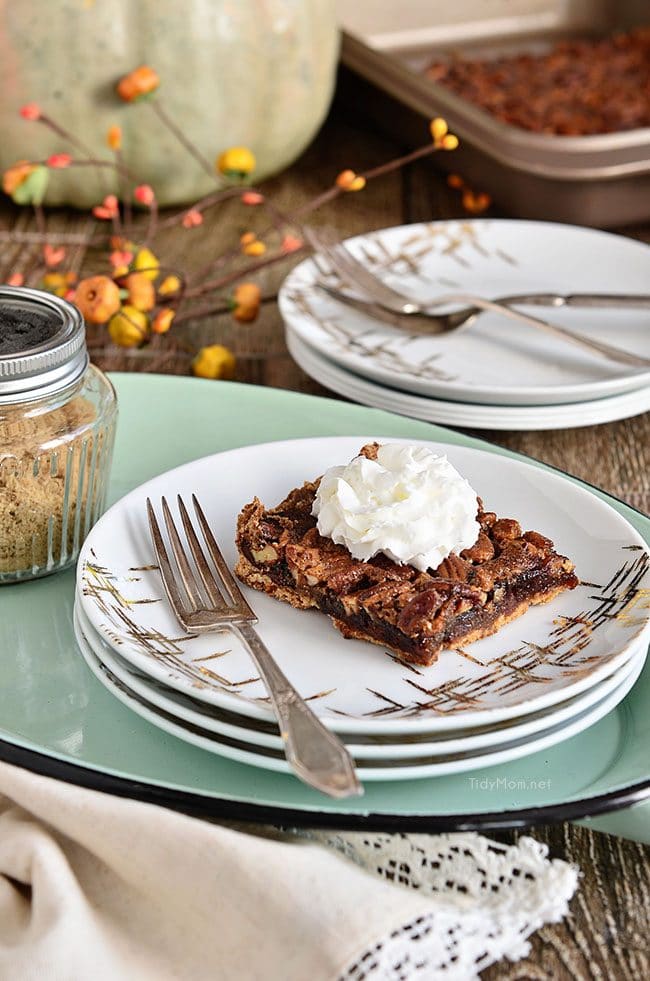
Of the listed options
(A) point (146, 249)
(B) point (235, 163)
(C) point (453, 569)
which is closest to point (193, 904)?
(C) point (453, 569)

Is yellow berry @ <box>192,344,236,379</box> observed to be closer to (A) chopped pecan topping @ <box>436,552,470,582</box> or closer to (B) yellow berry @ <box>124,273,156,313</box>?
(B) yellow berry @ <box>124,273,156,313</box>

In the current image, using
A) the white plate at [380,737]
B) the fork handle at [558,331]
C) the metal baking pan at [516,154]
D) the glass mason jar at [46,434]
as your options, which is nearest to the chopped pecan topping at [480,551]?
the white plate at [380,737]


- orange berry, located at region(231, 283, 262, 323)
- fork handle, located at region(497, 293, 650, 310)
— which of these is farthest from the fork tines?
fork handle, located at region(497, 293, 650, 310)

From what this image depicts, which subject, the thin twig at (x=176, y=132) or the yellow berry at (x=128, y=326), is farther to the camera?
the thin twig at (x=176, y=132)

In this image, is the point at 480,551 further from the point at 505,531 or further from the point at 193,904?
the point at 193,904

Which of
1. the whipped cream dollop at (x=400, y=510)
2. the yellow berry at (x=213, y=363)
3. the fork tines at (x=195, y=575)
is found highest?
the whipped cream dollop at (x=400, y=510)

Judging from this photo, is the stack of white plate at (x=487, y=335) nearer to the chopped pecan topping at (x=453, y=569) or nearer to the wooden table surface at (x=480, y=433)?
the wooden table surface at (x=480, y=433)

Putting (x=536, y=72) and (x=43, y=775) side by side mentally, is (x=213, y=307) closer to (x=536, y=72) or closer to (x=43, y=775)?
(x=43, y=775)

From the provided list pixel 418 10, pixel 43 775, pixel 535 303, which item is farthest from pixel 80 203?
pixel 43 775
